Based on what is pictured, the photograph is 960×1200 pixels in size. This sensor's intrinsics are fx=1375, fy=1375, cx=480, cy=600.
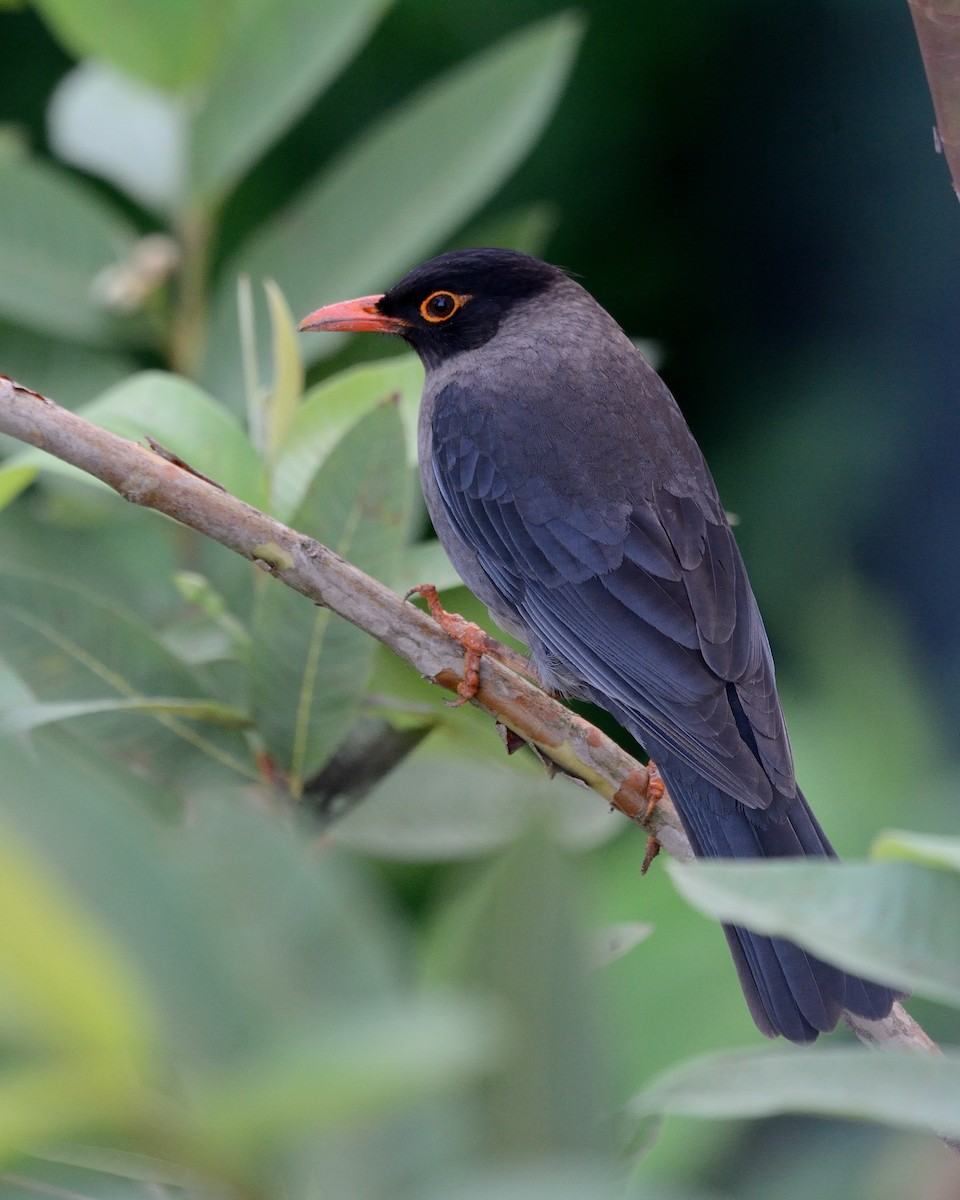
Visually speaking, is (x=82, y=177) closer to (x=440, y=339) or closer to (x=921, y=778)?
(x=440, y=339)

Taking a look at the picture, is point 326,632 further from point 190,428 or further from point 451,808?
point 190,428

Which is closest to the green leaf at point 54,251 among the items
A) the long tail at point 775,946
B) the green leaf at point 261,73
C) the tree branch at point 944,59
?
the green leaf at point 261,73

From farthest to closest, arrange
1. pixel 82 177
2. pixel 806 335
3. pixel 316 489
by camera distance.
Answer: pixel 806 335 → pixel 82 177 → pixel 316 489

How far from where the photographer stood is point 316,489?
2057mm

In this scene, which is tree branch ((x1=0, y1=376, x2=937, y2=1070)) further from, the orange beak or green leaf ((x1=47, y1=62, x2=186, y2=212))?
green leaf ((x1=47, y1=62, x2=186, y2=212))

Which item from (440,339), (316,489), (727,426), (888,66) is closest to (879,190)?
(888,66)

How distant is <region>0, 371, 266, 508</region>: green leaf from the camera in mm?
2229

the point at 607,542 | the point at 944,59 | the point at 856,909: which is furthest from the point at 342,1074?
the point at 607,542

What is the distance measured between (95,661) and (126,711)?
0.10 m

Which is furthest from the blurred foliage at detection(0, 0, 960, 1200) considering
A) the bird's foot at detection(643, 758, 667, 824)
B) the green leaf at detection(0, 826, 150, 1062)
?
the bird's foot at detection(643, 758, 667, 824)

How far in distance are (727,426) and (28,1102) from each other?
402 cm

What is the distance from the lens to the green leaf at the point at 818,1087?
746 millimetres

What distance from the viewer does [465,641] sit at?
2.39 meters

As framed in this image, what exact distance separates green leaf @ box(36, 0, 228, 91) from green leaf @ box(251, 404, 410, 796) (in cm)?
135
